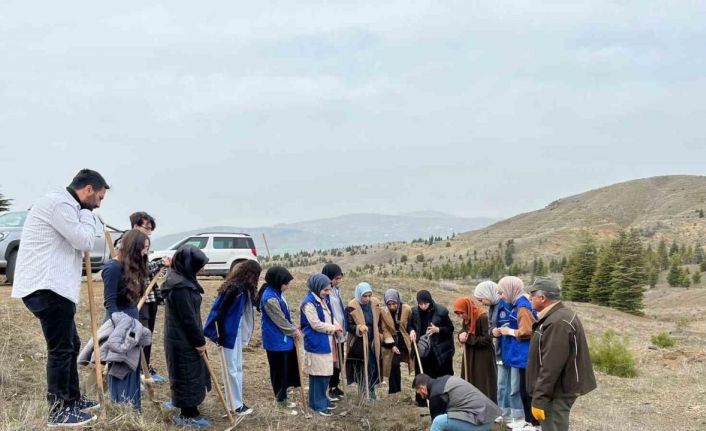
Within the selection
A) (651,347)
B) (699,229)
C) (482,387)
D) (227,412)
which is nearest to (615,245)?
(651,347)

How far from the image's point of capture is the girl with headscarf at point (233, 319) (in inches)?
246

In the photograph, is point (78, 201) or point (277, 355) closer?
point (78, 201)

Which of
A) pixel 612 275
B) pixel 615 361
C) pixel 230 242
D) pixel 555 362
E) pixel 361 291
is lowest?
pixel 615 361

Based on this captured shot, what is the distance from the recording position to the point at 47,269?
15.3ft

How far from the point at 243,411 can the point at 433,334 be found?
2558mm

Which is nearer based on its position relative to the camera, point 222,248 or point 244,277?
point 244,277

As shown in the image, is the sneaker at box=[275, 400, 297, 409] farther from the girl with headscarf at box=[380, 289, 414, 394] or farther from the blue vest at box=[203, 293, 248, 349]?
the girl with headscarf at box=[380, 289, 414, 394]

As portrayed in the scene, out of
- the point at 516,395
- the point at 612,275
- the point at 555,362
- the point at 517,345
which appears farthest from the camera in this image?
the point at 612,275

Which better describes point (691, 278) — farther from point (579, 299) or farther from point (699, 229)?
point (699, 229)

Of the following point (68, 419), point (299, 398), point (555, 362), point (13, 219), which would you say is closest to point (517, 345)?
point (555, 362)

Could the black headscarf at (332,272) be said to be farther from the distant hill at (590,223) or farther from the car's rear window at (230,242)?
the distant hill at (590,223)

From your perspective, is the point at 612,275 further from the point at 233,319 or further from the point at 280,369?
the point at 233,319

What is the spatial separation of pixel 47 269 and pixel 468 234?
8596cm

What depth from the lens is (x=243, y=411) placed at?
6348 millimetres
